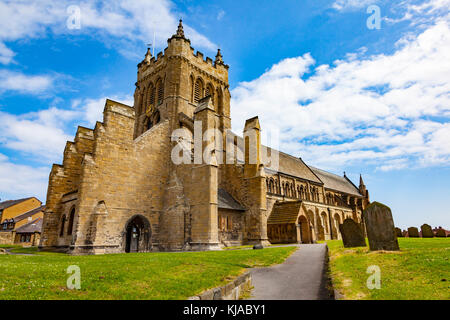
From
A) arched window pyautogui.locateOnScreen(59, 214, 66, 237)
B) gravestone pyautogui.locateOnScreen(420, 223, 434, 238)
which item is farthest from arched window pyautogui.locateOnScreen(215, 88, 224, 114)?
gravestone pyautogui.locateOnScreen(420, 223, 434, 238)

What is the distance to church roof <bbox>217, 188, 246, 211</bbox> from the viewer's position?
24.9 m

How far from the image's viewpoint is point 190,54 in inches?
1296

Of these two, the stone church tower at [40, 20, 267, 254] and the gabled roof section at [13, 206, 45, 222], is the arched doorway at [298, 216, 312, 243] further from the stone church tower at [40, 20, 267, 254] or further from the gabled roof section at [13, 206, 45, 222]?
the gabled roof section at [13, 206, 45, 222]

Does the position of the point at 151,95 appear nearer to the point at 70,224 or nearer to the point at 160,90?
the point at 160,90

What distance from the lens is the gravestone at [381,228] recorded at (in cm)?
1283

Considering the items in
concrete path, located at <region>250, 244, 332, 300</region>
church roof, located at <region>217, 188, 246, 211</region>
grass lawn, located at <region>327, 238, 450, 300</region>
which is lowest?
concrete path, located at <region>250, 244, 332, 300</region>

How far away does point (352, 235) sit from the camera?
1762 centimetres

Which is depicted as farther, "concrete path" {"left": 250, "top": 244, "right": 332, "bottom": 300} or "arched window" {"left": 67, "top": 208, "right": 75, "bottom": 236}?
"arched window" {"left": 67, "top": 208, "right": 75, "bottom": 236}

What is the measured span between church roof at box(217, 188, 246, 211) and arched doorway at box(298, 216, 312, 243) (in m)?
7.21

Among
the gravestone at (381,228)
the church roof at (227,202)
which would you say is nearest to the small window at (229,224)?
the church roof at (227,202)

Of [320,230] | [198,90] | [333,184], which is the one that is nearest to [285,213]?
[320,230]

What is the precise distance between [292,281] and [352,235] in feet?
34.6

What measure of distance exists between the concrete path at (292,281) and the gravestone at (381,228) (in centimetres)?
274
